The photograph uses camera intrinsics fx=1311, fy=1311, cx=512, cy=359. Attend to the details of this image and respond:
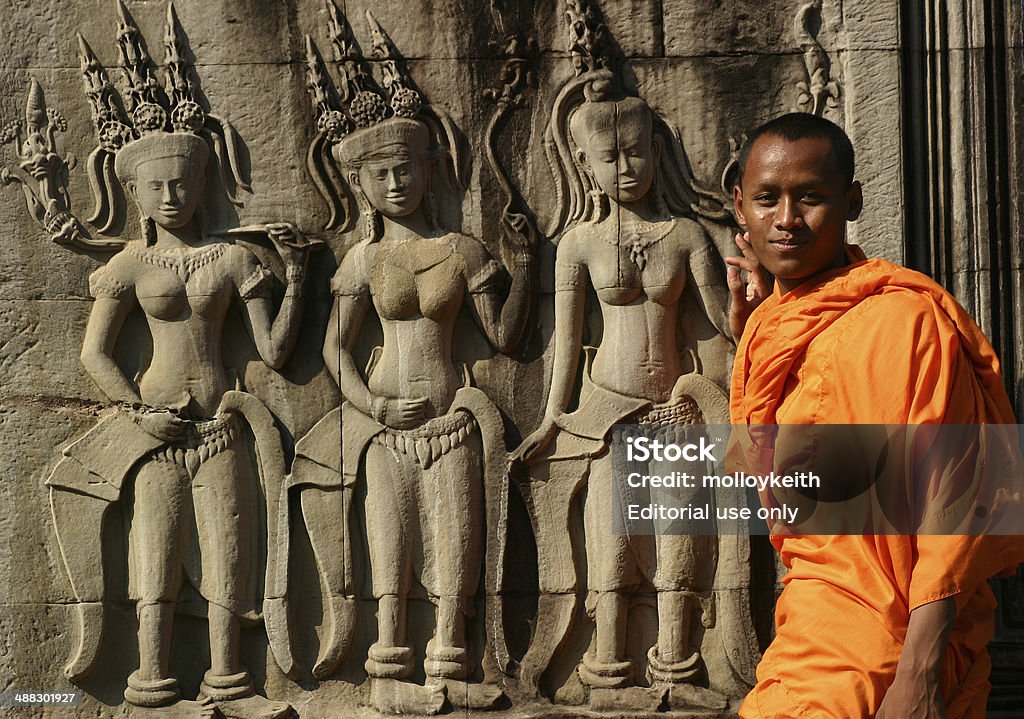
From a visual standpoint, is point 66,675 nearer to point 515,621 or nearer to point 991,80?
point 515,621

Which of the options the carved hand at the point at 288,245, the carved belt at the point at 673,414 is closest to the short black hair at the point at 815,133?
the carved belt at the point at 673,414

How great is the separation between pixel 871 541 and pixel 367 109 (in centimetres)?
305

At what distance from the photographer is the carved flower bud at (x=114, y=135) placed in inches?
233

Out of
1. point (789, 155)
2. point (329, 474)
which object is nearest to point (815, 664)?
point (789, 155)

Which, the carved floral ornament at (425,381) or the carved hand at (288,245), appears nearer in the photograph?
the carved floral ornament at (425,381)

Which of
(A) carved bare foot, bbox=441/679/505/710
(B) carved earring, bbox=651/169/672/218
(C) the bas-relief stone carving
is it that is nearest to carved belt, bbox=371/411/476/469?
(A) carved bare foot, bbox=441/679/505/710

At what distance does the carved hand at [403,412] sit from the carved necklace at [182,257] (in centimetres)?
103

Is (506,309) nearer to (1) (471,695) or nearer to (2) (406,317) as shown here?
(2) (406,317)

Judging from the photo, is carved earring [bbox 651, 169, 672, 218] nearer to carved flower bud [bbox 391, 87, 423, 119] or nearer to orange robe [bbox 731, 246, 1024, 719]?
carved flower bud [bbox 391, 87, 423, 119]

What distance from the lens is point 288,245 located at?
19.3 feet

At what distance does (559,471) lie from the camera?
5.83 metres

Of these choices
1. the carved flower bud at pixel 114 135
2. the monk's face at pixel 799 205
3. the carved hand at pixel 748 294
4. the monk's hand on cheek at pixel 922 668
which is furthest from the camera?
the carved flower bud at pixel 114 135

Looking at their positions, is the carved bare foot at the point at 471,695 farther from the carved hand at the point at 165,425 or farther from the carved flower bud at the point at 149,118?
the carved flower bud at the point at 149,118

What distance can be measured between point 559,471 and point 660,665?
3.14 ft
